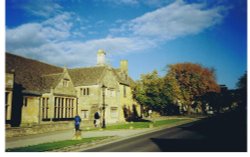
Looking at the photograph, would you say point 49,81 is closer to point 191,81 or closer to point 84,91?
point 84,91

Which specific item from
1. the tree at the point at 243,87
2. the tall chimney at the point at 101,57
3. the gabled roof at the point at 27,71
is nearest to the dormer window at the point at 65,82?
the gabled roof at the point at 27,71

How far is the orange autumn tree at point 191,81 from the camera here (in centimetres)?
6756

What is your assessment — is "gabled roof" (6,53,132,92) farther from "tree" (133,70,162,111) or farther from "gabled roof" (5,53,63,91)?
"tree" (133,70,162,111)

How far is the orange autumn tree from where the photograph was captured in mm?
67562

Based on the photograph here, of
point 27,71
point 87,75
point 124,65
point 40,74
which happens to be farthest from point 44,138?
point 124,65

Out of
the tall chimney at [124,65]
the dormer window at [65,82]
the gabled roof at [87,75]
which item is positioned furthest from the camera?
the tall chimney at [124,65]

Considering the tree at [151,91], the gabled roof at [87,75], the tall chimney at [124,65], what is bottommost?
the tree at [151,91]

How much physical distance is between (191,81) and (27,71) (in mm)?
43001

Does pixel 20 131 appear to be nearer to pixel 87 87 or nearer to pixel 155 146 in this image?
pixel 155 146

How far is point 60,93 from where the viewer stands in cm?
3506

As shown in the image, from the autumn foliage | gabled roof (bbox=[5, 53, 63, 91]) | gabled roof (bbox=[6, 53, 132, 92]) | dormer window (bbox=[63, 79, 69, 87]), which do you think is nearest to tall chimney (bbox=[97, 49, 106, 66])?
gabled roof (bbox=[6, 53, 132, 92])

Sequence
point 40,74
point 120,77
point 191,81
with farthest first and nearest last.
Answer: point 191,81 < point 120,77 < point 40,74

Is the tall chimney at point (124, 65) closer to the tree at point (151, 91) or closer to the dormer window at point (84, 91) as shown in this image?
the dormer window at point (84, 91)
